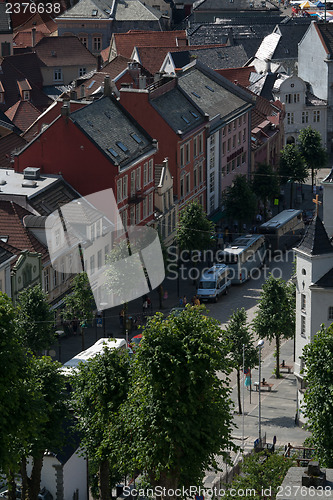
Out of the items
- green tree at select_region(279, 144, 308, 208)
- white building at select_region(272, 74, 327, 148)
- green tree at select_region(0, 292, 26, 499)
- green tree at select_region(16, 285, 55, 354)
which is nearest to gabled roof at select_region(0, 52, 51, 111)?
white building at select_region(272, 74, 327, 148)

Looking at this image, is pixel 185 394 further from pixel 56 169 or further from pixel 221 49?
pixel 221 49

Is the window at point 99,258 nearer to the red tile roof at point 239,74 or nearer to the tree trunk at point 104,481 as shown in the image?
the tree trunk at point 104,481

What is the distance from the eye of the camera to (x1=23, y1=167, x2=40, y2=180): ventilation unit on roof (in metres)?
107

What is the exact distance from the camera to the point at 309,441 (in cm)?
7319

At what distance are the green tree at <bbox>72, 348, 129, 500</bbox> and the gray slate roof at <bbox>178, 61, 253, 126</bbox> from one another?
5848 centimetres

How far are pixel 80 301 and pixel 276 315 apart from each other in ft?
46.0

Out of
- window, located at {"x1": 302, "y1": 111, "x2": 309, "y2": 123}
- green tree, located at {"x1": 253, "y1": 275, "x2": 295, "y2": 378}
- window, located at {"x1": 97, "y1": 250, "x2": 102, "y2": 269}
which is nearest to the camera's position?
green tree, located at {"x1": 253, "y1": 275, "x2": 295, "y2": 378}

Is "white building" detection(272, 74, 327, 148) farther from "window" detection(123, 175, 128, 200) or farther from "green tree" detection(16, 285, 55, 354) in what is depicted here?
"green tree" detection(16, 285, 55, 354)

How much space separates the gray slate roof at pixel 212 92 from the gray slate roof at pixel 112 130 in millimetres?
13176

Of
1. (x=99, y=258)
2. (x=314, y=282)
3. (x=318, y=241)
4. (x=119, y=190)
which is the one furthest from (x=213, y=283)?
(x=318, y=241)

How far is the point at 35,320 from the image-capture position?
90.3 m

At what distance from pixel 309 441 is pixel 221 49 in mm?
98096

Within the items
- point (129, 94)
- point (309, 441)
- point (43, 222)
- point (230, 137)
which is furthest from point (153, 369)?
point (230, 137)

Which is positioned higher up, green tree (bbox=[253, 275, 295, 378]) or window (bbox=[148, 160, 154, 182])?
window (bbox=[148, 160, 154, 182])
